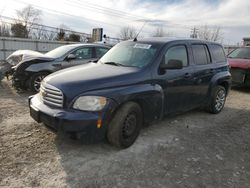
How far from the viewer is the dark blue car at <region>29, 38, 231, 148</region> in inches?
139

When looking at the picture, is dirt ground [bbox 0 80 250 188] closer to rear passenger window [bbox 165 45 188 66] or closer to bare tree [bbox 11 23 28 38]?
rear passenger window [bbox 165 45 188 66]

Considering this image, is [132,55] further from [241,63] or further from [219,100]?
[241,63]

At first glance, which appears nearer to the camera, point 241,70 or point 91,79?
point 91,79

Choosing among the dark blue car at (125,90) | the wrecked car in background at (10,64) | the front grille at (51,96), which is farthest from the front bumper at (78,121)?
the wrecked car in background at (10,64)

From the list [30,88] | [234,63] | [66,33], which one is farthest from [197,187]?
[66,33]

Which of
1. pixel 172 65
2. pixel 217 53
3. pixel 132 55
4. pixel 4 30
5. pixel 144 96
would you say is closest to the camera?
pixel 144 96

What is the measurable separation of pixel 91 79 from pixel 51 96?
65cm

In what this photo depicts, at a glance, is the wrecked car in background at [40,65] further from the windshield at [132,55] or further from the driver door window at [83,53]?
the windshield at [132,55]

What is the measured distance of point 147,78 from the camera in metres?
4.18

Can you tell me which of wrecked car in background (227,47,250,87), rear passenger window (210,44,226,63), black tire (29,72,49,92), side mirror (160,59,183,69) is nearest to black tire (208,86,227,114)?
rear passenger window (210,44,226,63)

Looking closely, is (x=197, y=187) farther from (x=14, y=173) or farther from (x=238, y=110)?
(x=238, y=110)

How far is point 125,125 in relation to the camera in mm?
3916

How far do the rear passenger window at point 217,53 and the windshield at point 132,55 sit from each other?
2.05m

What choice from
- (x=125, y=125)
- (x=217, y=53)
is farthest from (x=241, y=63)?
(x=125, y=125)
